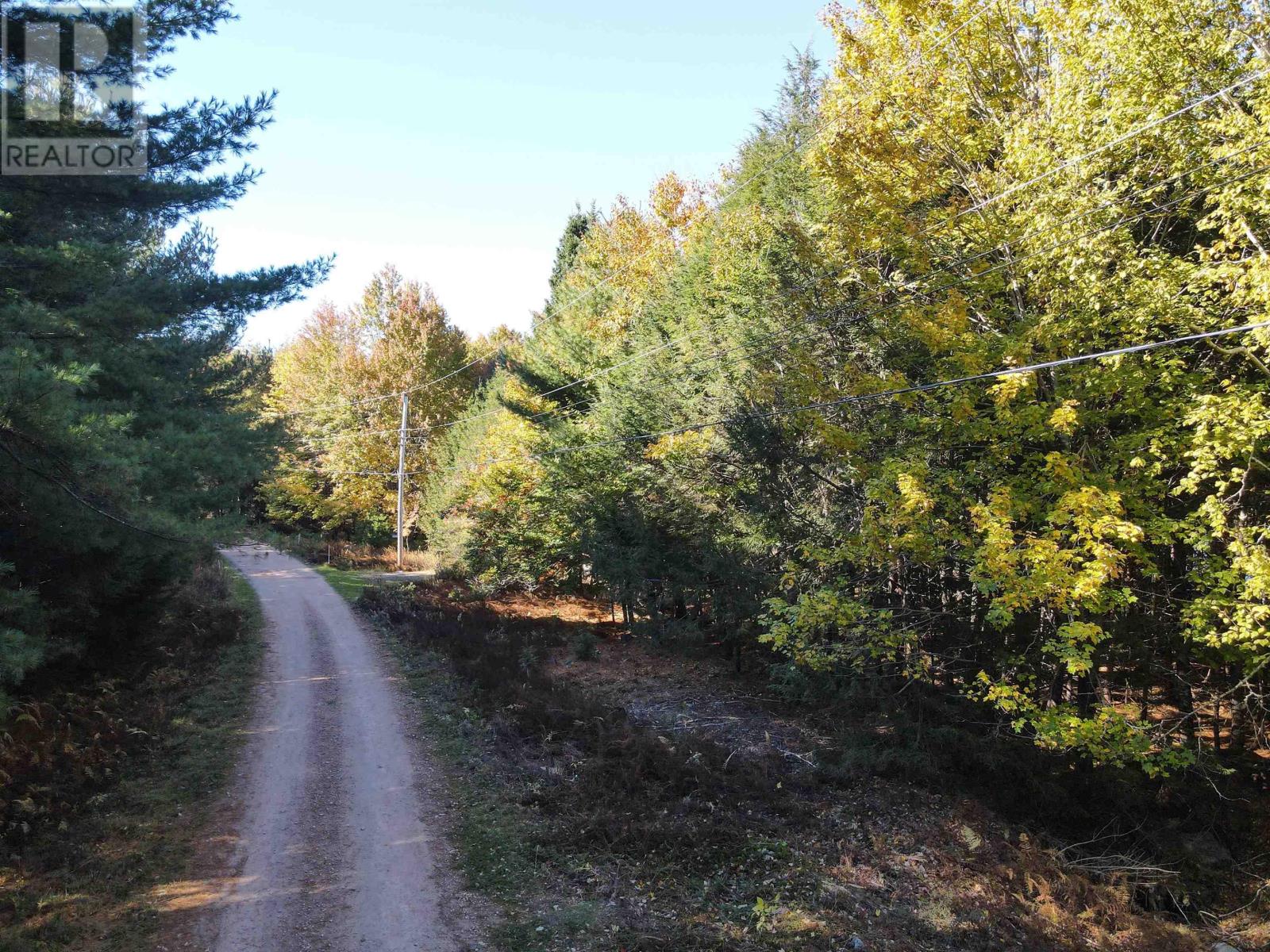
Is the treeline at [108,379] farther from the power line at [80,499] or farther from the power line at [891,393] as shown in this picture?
the power line at [891,393]

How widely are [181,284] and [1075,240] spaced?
43.0ft

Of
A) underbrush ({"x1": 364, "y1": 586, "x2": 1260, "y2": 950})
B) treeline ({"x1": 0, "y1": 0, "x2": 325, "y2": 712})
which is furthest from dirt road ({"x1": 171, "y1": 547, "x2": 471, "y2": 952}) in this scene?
treeline ({"x1": 0, "y1": 0, "x2": 325, "y2": 712})

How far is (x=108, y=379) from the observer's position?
11.0m

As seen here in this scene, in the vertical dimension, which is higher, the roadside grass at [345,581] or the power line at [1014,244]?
the power line at [1014,244]

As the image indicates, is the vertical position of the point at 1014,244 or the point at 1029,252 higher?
the point at 1014,244

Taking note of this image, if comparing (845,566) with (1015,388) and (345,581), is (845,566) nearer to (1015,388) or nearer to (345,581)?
(1015,388)

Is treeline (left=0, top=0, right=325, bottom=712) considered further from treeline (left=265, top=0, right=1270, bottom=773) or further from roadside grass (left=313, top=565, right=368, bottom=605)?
roadside grass (left=313, top=565, right=368, bottom=605)

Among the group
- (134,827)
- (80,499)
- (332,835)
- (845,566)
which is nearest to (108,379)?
(80,499)

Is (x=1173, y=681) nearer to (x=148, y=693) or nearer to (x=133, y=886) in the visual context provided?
(x=133, y=886)

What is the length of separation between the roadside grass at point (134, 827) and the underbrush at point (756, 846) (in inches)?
134

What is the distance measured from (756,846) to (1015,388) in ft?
23.8

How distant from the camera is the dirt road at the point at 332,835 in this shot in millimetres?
7293

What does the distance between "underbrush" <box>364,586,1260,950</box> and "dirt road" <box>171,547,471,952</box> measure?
74cm

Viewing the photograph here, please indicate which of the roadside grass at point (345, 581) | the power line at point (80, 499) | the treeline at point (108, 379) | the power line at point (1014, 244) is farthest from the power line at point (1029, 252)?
the roadside grass at point (345, 581)
